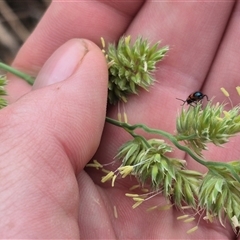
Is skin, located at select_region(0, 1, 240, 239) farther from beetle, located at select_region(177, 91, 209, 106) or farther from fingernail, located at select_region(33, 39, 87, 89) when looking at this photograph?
beetle, located at select_region(177, 91, 209, 106)

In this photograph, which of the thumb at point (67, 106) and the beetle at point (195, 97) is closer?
the thumb at point (67, 106)

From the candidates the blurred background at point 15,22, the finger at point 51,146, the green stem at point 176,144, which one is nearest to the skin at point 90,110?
the finger at point 51,146

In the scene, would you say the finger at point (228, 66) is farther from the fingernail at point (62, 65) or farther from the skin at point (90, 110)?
the fingernail at point (62, 65)

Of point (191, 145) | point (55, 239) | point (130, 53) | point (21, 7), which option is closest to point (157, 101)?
point (130, 53)

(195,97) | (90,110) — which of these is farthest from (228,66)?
(90,110)

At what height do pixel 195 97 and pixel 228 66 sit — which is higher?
pixel 228 66

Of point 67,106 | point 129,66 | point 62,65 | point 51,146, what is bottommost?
point 51,146

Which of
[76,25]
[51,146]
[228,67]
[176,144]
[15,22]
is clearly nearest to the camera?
[51,146]

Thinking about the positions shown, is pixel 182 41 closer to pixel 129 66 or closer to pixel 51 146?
pixel 129 66
